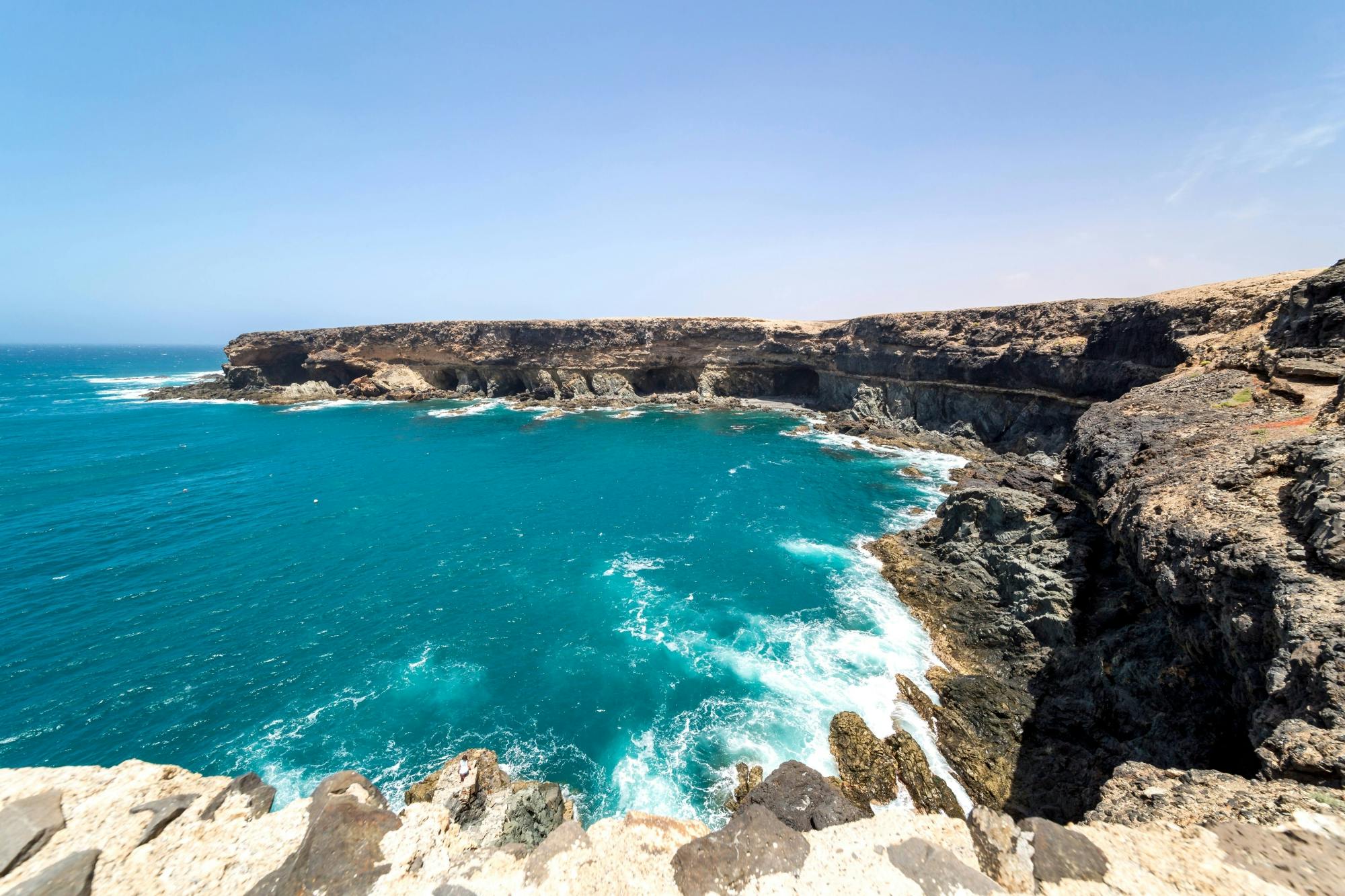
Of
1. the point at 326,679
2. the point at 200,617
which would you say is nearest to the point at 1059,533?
the point at 326,679

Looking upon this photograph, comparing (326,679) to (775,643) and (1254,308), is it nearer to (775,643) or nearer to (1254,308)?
(775,643)

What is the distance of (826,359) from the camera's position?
7025 centimetres

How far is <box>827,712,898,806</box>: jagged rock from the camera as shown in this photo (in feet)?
47.7

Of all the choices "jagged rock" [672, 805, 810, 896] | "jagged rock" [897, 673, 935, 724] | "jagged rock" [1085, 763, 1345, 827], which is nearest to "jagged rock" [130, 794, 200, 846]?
"jagged rock" [672, 805, 810, 896]

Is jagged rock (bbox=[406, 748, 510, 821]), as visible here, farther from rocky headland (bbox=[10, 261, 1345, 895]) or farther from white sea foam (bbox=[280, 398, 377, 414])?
white sea foam (bbox=[280, 398, 377, 414])

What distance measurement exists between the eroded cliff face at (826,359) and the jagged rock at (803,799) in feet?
125

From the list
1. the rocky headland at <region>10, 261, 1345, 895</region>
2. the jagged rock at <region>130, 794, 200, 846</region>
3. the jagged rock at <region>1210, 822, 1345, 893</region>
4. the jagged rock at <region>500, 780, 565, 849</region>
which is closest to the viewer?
the jagged rock at <region>1210, 822, 1345, 893</region>

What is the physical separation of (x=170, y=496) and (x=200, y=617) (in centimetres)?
Answer: 2263

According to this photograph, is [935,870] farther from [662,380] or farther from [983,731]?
[662,380]

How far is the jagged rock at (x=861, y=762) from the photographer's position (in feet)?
47.7

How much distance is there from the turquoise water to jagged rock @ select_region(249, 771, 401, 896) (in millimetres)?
8394

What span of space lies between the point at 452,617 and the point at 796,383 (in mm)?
67624

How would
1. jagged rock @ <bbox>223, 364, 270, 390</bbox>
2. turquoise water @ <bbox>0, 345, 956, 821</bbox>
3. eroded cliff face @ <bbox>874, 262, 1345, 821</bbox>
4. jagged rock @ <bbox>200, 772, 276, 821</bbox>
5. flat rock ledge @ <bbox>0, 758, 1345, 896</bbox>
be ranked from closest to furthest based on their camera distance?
flat rock ledge @ <bbox>0, 758, 1345, 896</bbox> → jagged rock @ <bbox>200, 772, 276, 821</bbox> → eroded cliff face @ <bbox>874, 262, 1345, 821</bbox> → turquoise water @ <bbox>0, 345, 956, 821</bbox> → jagged rock @ <bbox>223, 364, 270, 390</bbox>

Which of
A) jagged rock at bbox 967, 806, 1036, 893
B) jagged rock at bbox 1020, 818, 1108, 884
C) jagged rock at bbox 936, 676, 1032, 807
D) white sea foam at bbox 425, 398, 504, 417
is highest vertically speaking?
jagged rock at bbox 1020, 818, 1108, 884
